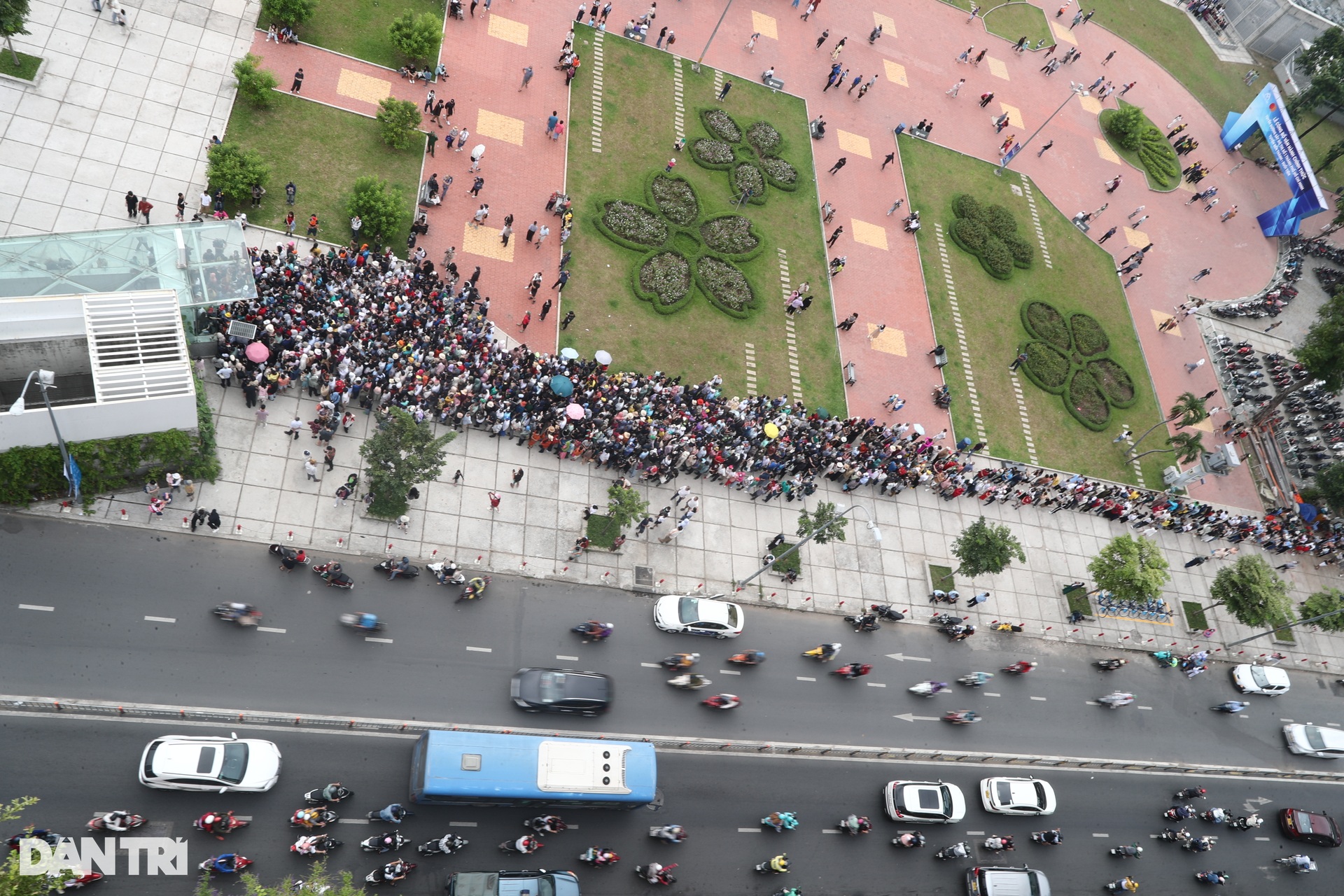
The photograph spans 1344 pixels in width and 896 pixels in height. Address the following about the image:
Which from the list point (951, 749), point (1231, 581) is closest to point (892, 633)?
point (951, 749)

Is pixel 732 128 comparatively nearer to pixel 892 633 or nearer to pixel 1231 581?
pixel 892 633

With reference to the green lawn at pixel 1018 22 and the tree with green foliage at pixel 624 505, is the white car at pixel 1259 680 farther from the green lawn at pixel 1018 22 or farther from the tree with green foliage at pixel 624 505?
the green lawn at pixel 1018 22

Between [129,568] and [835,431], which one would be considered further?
[835,431]

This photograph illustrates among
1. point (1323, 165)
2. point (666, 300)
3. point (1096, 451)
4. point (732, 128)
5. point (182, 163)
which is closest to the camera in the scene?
point (182, 163)

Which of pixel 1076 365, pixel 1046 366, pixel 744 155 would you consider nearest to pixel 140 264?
pixel 744 155

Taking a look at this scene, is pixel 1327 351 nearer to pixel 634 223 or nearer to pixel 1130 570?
pixel 1130 570

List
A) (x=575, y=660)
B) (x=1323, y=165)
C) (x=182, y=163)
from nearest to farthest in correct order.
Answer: (x=575, y=660)
(x=182, y=163)
(x=1323, y=165)

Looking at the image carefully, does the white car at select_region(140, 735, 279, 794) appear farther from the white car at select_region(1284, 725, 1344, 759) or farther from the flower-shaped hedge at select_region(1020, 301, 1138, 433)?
the white car at select_region(1284, 725, 1344, 759)
